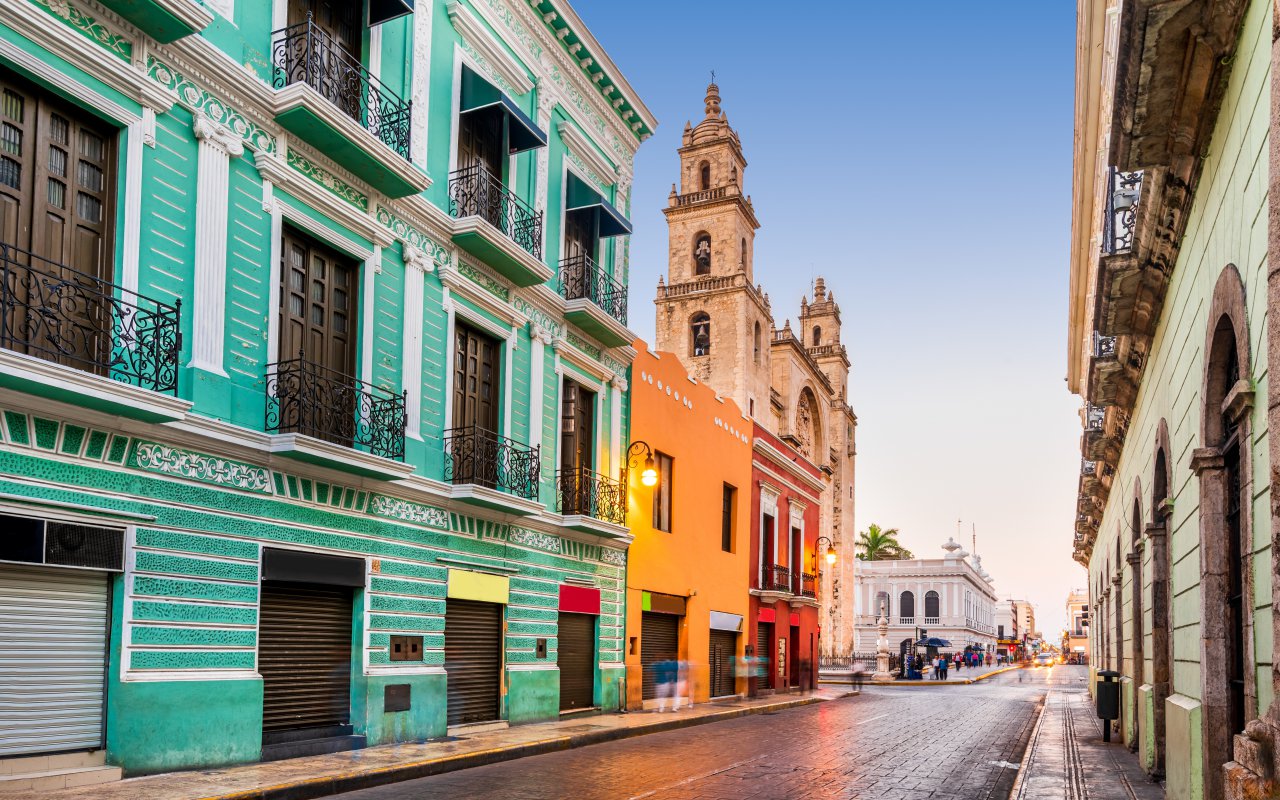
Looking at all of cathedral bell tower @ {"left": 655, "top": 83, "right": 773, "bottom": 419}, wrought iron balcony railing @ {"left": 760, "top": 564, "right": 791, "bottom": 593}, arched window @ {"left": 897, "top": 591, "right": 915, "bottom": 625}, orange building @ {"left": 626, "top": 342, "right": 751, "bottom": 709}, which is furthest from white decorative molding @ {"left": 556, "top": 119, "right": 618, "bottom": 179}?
arched window @ {"left": 897, "top": 591, "right": 915, "bottom": 625}

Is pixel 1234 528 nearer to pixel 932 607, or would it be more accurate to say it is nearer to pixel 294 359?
pixel 294 359

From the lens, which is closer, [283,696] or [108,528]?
[108,528]

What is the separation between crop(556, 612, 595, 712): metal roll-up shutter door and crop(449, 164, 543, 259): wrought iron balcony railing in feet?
22.1

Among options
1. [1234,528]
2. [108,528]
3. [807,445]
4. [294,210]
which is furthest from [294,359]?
[807,445]

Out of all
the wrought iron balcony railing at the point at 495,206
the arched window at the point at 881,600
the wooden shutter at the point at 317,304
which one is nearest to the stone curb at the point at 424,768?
the wooden shutter at the point at 317,304

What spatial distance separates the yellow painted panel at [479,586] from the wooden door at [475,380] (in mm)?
2204

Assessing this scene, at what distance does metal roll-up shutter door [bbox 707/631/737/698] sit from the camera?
27594 mm

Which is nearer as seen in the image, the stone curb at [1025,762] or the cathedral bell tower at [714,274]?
the stone curb at [1025,762]

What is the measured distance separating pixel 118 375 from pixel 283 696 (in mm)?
4374

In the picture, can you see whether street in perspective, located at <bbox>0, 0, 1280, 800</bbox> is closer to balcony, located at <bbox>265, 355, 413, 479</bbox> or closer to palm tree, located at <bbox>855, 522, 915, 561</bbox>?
balcony, located at <bbox>265, 355, 413, 479</bbox>

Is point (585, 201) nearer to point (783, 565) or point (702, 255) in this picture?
point (783, 565)

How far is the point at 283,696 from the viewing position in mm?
12422

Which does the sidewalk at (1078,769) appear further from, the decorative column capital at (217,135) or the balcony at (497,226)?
the decorative column capital at (217,135)

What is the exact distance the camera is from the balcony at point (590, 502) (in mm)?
19312
